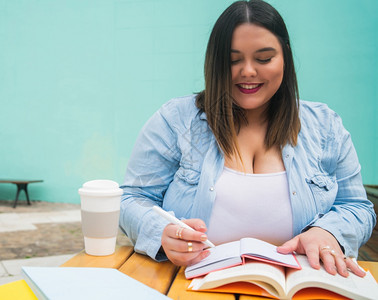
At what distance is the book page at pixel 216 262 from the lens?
839 mm

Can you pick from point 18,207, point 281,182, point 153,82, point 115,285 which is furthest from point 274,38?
point 18,207

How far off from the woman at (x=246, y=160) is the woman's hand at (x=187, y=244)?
0.33 ft

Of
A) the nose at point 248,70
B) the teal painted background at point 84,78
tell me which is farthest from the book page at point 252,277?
the teal painted background at point 84,78

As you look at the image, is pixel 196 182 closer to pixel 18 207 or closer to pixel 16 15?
pixel 18 207

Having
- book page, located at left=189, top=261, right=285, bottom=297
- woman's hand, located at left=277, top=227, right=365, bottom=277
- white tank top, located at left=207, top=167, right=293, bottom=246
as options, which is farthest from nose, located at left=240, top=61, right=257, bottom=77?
book page, located at left=189, top=261, right=285, bottom=297

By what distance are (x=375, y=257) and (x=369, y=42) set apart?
270 cm

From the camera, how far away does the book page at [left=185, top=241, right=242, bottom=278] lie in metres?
0.84

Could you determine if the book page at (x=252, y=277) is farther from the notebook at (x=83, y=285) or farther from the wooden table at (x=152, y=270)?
the notebook at (x=83, y=285)

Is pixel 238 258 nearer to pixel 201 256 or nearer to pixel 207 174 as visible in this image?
pixel 201 256

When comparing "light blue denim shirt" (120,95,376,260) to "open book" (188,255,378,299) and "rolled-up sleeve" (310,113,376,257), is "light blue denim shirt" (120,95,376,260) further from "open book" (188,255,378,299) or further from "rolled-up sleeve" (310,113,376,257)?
"open book" (188,255,378,299)

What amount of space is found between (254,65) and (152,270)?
2.09ft

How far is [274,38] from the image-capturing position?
3.92ft

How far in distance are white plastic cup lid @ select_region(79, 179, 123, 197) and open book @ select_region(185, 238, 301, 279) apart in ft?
0.81

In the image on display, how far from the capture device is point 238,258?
83 cm
